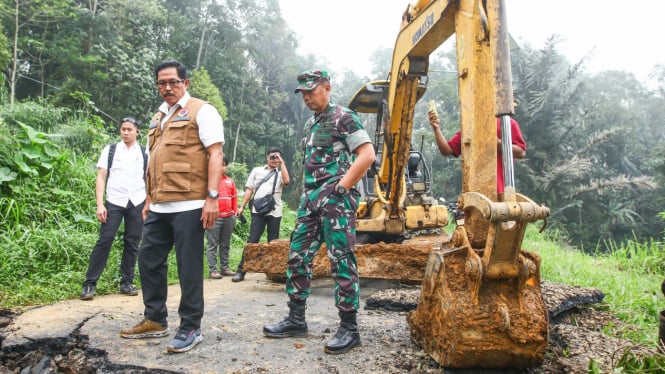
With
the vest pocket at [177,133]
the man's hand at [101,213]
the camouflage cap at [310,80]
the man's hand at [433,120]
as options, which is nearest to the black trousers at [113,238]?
the man's hand at [101,213]

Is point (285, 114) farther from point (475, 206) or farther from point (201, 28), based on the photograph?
point (475, 206)

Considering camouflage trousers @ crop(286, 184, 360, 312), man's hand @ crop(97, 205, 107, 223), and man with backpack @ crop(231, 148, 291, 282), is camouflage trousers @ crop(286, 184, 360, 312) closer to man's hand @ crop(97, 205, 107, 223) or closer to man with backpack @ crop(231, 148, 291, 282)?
man's hand @ crop(97, 205, 107, 223)

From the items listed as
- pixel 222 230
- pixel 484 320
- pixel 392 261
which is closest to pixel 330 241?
pixel 484 320

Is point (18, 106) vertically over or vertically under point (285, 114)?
under

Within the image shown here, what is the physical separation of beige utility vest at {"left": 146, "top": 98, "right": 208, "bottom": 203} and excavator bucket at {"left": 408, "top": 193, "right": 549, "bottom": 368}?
1631mm

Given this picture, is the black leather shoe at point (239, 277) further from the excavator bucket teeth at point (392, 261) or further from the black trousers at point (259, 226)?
the excavator bucket teeth at point (392, 261)

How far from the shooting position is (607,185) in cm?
1844

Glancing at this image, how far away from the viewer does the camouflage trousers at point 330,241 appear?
2902 millimetres

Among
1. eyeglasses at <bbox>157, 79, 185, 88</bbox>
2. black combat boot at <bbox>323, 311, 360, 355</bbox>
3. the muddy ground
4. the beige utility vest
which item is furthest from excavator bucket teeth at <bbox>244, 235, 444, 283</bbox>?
eyeglasses at <bbox>157, 79, 185, 88</bbox>

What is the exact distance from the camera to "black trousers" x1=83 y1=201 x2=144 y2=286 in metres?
4.36

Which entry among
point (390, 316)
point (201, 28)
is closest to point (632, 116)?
point (201, 28)

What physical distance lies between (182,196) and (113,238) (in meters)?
2.01

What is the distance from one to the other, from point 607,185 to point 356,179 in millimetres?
19139

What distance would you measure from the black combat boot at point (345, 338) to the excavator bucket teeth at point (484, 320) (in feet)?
1.80
